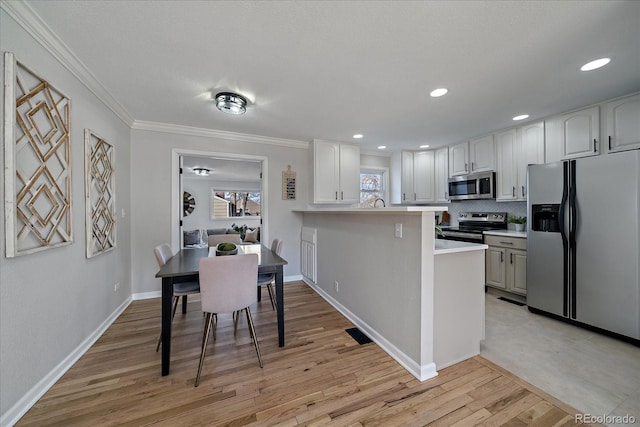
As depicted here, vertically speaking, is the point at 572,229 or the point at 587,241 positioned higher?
the point at 572,229

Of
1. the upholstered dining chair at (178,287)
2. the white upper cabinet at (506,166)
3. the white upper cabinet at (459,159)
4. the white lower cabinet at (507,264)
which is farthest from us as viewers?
the white upper cabinet at (459,159)

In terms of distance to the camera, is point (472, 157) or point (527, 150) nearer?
point (527, 150)

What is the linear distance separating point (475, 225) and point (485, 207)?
1.09ft

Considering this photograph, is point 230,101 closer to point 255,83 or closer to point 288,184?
point 255,83

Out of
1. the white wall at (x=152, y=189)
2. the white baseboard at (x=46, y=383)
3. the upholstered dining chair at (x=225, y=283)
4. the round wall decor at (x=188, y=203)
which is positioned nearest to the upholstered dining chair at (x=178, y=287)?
the upholstered dining chair at (x=225, y=283)

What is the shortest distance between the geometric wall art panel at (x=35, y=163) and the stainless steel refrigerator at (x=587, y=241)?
4.43m

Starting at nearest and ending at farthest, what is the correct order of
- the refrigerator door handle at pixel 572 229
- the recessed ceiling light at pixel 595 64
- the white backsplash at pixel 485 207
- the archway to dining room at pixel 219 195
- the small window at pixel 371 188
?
the recessed ceiling light at pixel 595 64
the refrigerator door handle at pixel 572 229
the white backsplash at pixel 485 207
the small window at pixel 371 188
the archway to dining room at pixel 219 195

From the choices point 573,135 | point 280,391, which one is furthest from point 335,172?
point 280,391

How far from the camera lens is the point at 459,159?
4078mm

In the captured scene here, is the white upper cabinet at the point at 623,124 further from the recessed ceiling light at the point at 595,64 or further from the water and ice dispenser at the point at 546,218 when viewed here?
the recessed ceiling light at the point at 595,64

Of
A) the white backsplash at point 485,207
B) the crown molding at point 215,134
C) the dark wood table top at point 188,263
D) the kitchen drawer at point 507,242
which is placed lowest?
the dark wood table top at point 188,263

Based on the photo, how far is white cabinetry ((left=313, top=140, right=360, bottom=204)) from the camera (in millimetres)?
4043

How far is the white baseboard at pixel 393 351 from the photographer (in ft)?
5.68

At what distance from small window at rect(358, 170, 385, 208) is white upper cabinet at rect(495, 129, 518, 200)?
6.71ft
